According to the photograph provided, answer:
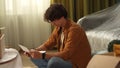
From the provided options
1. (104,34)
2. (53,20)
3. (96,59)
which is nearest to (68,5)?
(104,34)

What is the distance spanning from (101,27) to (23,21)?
1387mm

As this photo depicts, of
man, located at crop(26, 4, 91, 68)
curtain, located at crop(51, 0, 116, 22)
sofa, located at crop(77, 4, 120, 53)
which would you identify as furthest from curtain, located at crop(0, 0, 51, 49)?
man, located at crop(26, 4, 91, 68)

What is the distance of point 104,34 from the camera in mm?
3258

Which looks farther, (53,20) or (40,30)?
(40,30)

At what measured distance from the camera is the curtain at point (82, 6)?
4.30 m

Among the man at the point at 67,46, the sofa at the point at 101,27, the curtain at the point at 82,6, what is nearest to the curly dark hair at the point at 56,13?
the man at the point at 67,46

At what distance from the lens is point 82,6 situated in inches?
172

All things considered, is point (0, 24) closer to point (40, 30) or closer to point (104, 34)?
point (40, 30)

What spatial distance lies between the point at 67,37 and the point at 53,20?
0.18 m

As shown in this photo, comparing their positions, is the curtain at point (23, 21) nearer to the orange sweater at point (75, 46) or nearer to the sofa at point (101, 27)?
the sofa at point (101, 27)

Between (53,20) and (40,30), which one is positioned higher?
(53,20)

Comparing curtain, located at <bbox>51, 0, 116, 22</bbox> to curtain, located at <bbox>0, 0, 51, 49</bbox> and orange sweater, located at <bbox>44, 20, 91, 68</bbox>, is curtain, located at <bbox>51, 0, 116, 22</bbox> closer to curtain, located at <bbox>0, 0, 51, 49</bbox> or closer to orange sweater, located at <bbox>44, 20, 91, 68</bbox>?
curtain, located at <bbox>0, 0, 51, 49</bbox>

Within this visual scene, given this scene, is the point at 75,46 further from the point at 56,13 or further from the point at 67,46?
the point at 56,13

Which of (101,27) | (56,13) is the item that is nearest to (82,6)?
(101,27)
